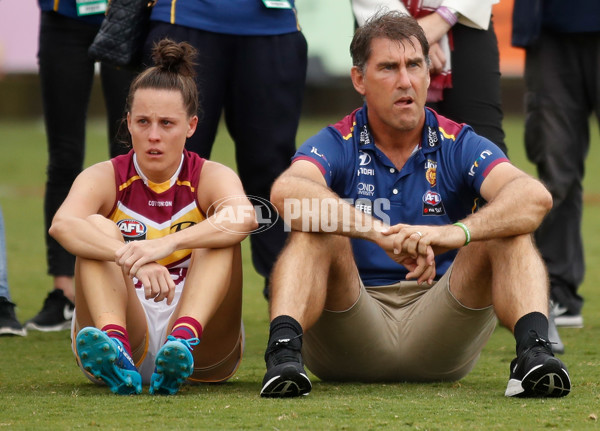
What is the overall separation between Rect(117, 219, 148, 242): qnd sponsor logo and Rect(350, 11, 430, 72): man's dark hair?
1043 mm

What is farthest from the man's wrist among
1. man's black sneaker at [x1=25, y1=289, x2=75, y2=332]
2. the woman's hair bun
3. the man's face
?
man's black sneaker at [x1=25, y1=289, x2=75, y2=332]

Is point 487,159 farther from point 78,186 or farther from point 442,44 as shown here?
point 78,186

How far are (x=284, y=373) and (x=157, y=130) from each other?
109cm

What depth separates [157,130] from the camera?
3867mm

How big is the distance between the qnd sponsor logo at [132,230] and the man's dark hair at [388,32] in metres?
1.04

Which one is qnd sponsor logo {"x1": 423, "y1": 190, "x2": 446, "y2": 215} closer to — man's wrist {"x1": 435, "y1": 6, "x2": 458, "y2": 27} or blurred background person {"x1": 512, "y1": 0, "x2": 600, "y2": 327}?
man's wrist {"x1": 435, "y1": 6, "x2": 458, "y2": 27}

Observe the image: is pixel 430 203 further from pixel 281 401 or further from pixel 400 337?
pixel 281 401

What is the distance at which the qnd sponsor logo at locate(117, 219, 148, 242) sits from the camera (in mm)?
3885

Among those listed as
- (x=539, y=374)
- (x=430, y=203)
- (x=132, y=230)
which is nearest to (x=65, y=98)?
(x=132, y=230)

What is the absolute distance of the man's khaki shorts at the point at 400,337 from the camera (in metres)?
3.72

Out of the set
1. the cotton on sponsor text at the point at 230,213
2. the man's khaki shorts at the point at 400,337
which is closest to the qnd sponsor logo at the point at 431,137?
Answer: the man's khaki shorts at the point at 400,337

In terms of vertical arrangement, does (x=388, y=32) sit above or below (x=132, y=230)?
above

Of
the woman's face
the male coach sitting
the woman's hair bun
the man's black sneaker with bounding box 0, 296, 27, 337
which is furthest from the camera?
the man's black sneaker with bounding box 0, 296, 27, 337

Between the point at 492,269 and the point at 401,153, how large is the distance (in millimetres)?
655
